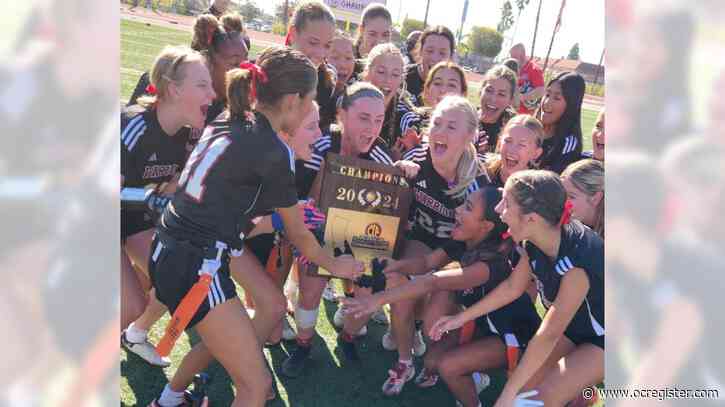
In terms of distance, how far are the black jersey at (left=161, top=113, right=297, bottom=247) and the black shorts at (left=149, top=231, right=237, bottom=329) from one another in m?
0.06

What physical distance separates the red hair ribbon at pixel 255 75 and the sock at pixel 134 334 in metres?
1.61

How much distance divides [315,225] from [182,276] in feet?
3.13

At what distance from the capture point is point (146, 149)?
10.1 feet

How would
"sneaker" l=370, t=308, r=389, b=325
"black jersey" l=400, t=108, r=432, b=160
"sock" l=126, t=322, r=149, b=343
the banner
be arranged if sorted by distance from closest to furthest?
"sock" l=126, t=322, r=149, b=343
"sneaker" l=370, t=308, r=389, b=325
"black jersey" l=400, t=108, r=432, b=160
the banner

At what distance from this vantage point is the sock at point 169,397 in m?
2.89

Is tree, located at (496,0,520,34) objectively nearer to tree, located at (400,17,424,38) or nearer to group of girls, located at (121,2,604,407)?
tree, located at (400,17,424,38)

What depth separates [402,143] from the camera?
4.30 m

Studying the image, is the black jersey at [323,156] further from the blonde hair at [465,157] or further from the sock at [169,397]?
the sock at [169,397]

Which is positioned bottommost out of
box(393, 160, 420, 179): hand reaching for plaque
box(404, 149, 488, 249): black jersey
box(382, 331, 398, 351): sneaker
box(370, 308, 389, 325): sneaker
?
box(370, 308, 389, 325): sneaker

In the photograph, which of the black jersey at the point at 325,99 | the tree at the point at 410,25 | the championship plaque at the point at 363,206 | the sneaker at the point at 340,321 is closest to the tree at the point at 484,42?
the tree at the point at 410,25

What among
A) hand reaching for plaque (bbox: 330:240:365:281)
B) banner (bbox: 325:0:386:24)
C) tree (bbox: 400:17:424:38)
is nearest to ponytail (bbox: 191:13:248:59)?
hand reaching for plaque (bbox: 330:240:365:281)

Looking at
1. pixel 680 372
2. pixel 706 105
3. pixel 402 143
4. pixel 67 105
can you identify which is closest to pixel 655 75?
pixel 706 105

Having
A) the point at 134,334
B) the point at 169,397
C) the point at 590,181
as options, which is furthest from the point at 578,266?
the point at 134,334

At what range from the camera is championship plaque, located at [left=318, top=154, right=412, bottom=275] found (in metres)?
3.34
